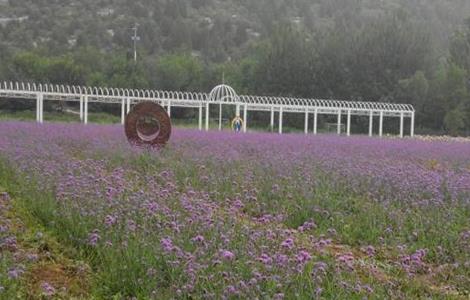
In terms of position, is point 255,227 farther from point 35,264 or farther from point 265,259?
point 35,264

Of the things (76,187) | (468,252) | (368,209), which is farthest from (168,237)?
(368,209)

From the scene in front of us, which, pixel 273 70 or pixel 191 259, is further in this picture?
pixel 273 70

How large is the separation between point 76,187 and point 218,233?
1977mm

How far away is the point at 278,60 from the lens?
56.4 metres

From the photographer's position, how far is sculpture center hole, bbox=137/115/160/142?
1652cm

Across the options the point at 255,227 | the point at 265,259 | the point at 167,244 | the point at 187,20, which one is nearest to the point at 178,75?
the point at 187,20

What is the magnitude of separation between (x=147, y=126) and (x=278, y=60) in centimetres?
4047

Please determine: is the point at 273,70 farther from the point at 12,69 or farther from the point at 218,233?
the point at 218,233

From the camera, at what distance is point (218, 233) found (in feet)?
17.4

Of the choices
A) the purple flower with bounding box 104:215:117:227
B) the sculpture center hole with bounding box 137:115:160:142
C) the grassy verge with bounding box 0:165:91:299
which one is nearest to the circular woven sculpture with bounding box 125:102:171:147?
the sculpture center hole with bounding box 137:115:160:142

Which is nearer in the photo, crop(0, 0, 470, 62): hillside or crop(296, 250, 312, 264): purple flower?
crop(296, 250, 312, 264): purple flower

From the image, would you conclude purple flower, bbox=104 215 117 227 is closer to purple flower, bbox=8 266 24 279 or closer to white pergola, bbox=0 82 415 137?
purple flower, bbox=8 266 24 279

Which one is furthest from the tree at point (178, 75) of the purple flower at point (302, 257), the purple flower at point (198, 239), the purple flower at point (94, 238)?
the purple flower at point (302, 257)

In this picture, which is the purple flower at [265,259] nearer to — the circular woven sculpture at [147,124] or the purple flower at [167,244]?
the purple flower at [167,244]
